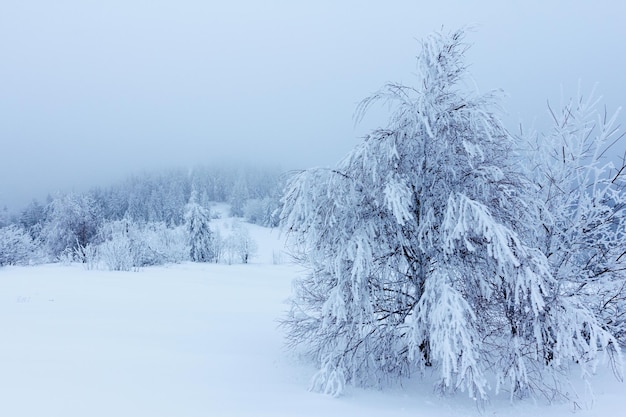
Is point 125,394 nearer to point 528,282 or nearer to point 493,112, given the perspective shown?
point 528,282

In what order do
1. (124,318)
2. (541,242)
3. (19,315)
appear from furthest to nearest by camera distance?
(124,318)
(19,315)
(541,242)

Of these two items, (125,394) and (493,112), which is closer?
(125,394)

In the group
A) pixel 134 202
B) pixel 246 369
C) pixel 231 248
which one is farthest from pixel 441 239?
pixel 134 202

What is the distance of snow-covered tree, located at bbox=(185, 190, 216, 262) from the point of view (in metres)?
50.1

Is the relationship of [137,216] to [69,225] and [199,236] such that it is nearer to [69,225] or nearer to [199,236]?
[199,236]

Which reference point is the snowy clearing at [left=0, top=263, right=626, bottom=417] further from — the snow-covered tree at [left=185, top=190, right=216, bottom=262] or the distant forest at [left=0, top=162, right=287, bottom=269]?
the snow-covered tree at [left=185, top=190, right=216, bottom=262]

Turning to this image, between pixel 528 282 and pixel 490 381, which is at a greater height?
pixel 528 282

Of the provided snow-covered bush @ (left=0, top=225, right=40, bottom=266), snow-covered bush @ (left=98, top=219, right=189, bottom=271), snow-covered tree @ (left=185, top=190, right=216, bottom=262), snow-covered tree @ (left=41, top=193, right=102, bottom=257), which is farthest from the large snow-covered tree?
snow-covered tree @ (left=185, top=190, right=216, bottom=262)

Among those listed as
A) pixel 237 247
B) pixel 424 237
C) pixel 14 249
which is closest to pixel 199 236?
pixel 237 247

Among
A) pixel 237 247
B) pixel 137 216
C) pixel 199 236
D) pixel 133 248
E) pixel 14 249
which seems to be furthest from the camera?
pixel 137 216

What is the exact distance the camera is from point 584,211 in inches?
292

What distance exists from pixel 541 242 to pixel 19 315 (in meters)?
11.1

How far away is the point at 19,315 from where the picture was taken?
8.53m

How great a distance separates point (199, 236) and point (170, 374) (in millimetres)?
46716
